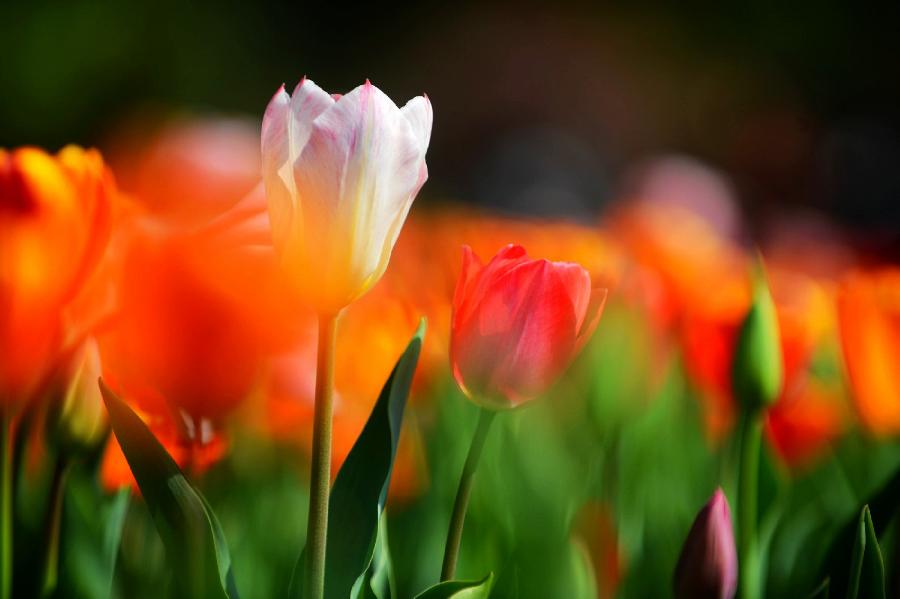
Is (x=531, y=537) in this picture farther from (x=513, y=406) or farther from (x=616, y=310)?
(x=616, y=310)

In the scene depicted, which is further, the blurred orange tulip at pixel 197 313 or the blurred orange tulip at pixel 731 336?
the blurred orange tulip at pixel 731 336

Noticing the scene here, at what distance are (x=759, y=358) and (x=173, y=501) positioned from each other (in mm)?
237

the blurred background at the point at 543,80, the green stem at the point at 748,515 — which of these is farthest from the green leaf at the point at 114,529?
the blurred background at the point at 543,80

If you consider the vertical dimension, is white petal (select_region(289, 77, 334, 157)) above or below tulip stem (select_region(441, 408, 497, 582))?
above

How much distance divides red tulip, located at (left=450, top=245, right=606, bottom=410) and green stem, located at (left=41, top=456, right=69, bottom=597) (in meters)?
0.14

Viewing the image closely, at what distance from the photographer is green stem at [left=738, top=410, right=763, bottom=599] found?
1.28 ft

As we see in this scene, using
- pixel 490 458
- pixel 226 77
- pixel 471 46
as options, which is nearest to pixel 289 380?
pixel 490 458

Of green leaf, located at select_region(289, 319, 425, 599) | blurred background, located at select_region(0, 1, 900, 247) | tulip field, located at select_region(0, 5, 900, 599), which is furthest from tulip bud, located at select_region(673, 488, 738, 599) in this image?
blurred background, located at select_region(0, 1, 900, 247)

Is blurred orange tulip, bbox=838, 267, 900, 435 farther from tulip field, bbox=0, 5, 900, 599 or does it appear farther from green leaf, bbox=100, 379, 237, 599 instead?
green leaf, bbox=100, 379, 237, 599

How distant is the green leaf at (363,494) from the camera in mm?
299

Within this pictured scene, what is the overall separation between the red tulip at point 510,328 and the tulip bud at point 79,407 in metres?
0.13

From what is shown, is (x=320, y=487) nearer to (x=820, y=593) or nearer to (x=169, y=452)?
(x=169, y=452)

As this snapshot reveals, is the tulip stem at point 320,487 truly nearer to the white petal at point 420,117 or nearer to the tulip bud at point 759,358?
the white petal at point 420,117

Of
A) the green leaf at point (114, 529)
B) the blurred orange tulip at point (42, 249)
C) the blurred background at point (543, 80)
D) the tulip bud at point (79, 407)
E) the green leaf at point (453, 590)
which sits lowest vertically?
the green leaf at point (453, 590)
